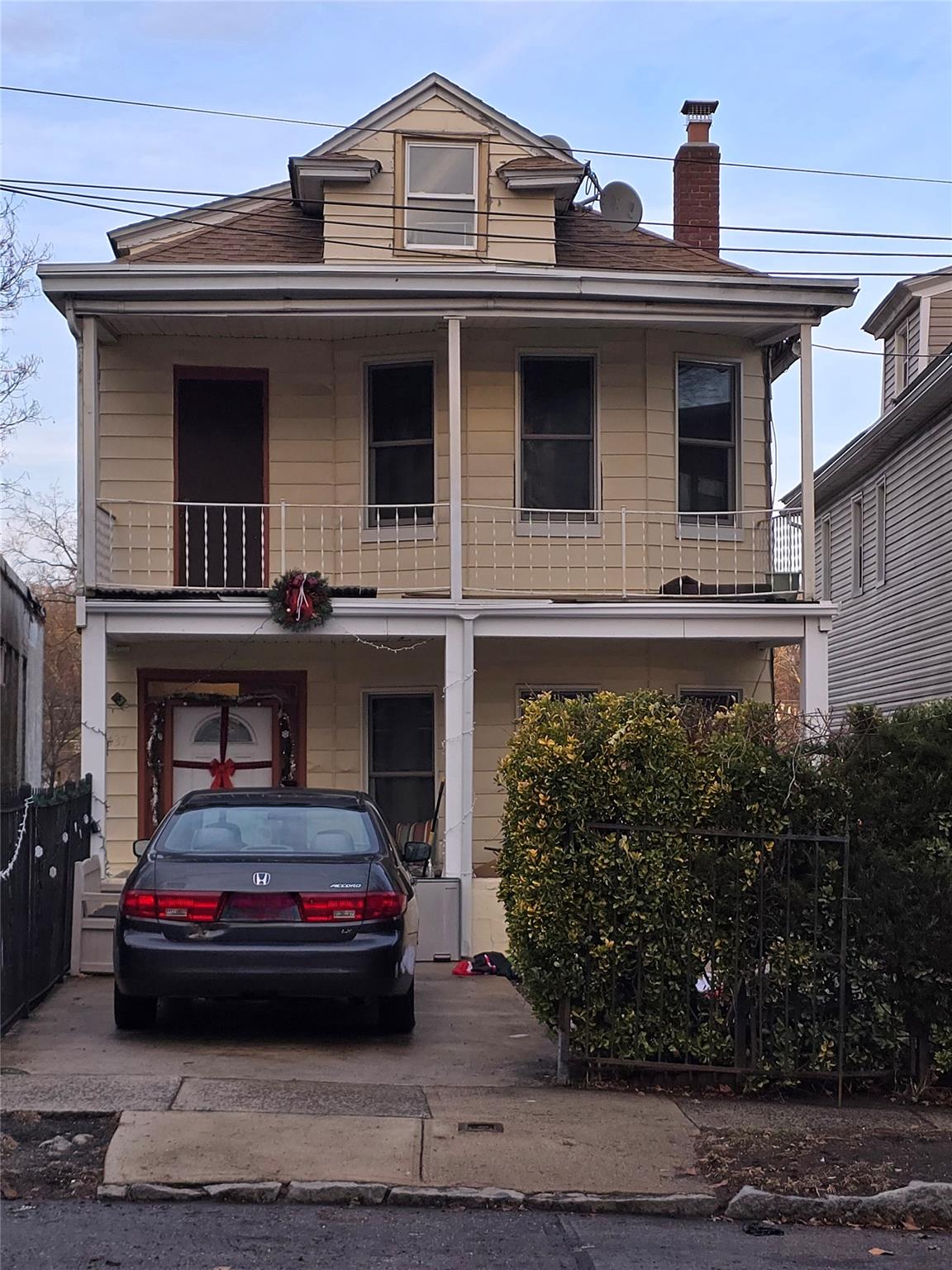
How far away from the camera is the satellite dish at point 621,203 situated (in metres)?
16.1

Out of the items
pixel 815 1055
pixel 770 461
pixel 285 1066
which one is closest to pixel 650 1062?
pixel 815 1055

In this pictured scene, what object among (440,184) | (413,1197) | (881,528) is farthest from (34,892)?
(881,528)

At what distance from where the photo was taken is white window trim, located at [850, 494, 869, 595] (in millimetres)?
23125

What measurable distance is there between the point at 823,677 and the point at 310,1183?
9.42 metres

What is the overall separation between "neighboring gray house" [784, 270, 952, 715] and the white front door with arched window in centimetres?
884

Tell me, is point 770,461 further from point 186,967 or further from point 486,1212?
point 486,1212

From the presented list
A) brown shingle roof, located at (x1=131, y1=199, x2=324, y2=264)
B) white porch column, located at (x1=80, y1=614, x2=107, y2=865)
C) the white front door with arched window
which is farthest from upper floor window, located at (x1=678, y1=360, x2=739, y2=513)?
white porch column, located at (x1=80, y1=614, x2=107, y2=865)

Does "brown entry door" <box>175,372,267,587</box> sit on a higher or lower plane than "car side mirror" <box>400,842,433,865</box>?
higher

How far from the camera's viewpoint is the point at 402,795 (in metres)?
15.5

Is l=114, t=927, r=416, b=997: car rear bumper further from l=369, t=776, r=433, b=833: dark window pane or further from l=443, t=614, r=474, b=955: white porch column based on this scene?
l=369, t=776, r=433, b=833: dark window pane

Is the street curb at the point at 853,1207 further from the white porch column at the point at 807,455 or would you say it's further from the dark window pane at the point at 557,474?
the dark window pane at the point at 557,474

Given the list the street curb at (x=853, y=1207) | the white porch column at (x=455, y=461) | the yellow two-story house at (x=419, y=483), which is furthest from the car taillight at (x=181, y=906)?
the yellow two-story house at (x=419, y=483)

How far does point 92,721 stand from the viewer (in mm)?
13453

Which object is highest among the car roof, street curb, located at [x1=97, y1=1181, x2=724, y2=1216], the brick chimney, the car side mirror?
the brick chimney
